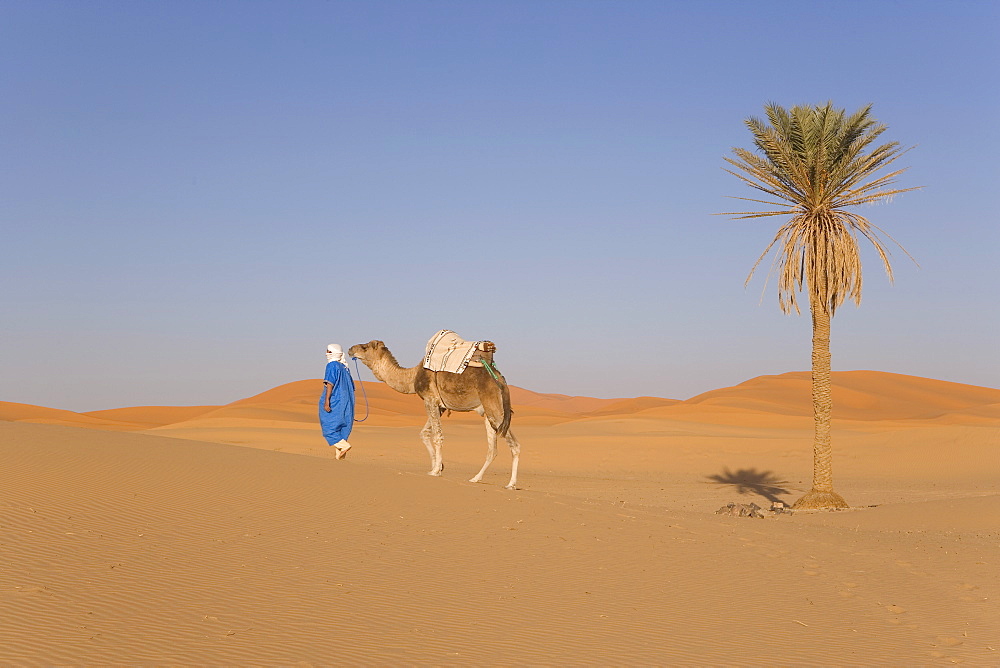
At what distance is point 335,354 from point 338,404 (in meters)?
1.03

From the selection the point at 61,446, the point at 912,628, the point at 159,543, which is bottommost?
the point at 912,628

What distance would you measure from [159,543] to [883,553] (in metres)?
11.1

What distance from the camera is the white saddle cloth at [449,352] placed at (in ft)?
56.1

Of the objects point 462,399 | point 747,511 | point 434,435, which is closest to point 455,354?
point 462,399

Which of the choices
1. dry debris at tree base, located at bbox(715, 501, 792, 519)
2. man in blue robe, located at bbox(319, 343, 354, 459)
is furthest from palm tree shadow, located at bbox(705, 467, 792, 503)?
man in blue robe, located at bbox(319, 343, 354, 459)

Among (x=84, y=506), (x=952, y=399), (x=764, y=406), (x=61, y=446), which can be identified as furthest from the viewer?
(x=952, y=399)

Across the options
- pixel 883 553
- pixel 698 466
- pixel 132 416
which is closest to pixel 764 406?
pixel 698 466

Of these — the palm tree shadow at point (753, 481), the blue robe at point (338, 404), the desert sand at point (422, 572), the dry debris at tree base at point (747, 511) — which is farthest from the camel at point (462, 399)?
the palm tree shadow at point (753, 481)

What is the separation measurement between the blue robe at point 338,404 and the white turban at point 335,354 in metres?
0.08

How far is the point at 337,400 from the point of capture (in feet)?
57.8

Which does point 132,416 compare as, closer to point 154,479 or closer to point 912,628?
point 154,479

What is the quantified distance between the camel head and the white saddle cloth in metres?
1.40

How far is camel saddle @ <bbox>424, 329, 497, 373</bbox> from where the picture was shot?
17125 mm

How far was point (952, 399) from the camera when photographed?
275 feet
